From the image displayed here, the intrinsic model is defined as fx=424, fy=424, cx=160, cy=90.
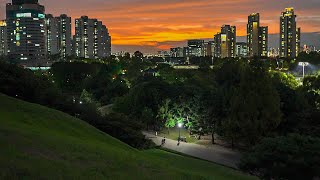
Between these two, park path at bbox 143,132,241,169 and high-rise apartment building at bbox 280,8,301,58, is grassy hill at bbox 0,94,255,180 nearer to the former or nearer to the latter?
park path at bbox 143,132,241,169

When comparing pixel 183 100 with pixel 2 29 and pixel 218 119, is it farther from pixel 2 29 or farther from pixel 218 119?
pixel 2 29

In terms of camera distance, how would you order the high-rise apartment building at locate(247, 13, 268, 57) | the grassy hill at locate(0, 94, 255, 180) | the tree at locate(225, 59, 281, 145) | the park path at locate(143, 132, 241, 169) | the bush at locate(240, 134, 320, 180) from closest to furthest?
the grassy hill at locate(0, 94, 255, 180)
the bush at locate(240, 134, 320, 180)
the park path at locate(143, 132, 241, 169)
the tree at locate(225, 59, 281, 145)
the high-rise apartment building at locate(247, 13, 268, 57)

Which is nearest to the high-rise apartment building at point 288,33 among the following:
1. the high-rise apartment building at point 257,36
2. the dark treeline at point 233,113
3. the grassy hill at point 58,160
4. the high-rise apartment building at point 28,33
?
the high-rise apartment building at point 257,36

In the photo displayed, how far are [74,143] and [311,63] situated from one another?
270 feet

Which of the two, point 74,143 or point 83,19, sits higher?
point 83,19

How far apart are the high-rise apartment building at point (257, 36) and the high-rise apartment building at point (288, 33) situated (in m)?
18.6

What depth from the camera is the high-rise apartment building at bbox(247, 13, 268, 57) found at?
185725mm

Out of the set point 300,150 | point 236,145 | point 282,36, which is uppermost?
point 282,36

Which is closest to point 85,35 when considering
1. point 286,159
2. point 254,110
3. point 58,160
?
point 254,110

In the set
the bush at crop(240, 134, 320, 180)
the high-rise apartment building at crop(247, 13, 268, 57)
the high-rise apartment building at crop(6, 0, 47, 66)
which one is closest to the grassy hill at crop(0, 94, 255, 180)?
the bush at crop(240, 134, 320, 180)

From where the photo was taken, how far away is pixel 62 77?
77.1 m

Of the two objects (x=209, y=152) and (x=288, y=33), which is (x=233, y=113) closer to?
(x=209, y=152)

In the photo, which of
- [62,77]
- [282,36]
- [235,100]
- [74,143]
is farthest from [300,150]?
[282,36]

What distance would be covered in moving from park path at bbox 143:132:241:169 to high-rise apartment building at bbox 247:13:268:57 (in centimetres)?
15745
